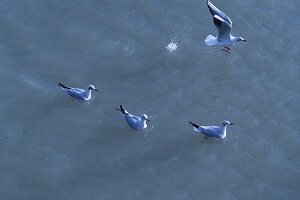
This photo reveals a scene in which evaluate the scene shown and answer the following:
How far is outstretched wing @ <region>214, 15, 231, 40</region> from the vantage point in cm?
1641

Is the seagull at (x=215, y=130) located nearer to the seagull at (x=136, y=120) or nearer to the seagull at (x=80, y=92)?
the seagull at (x=136, y=120)

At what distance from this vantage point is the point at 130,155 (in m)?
13.4

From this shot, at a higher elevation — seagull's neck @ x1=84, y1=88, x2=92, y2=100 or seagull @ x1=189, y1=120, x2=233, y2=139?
seagull @ x1=189, y1=120, x2=233, y2=139

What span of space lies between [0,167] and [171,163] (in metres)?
5.33

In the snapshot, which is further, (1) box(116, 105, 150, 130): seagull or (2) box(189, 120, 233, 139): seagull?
(1) box(116, 105, 150, 130): seagull

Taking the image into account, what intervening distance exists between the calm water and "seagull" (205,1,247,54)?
2.24ft

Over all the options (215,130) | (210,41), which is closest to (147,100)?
(215,130)

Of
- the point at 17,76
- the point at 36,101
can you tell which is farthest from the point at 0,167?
the point at 17,76

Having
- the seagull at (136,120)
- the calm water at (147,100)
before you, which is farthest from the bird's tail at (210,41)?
the seagull at (136,120)

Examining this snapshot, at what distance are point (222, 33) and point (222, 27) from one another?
49 centimetres

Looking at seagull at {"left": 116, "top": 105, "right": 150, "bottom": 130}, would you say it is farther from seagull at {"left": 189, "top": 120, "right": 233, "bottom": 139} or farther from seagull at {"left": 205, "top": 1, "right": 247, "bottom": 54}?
seagull at {"left": 205, "top": 1, "right": 247, "bottom": 54}

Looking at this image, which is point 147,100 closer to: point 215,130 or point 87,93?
point 87,93

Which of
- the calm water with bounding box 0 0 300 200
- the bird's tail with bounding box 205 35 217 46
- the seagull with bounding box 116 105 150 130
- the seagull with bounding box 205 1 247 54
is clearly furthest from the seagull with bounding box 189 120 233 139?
the bird's tail with bounding box 205 35 217 46

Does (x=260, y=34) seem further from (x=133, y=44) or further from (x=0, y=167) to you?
(x=0, y=167)
